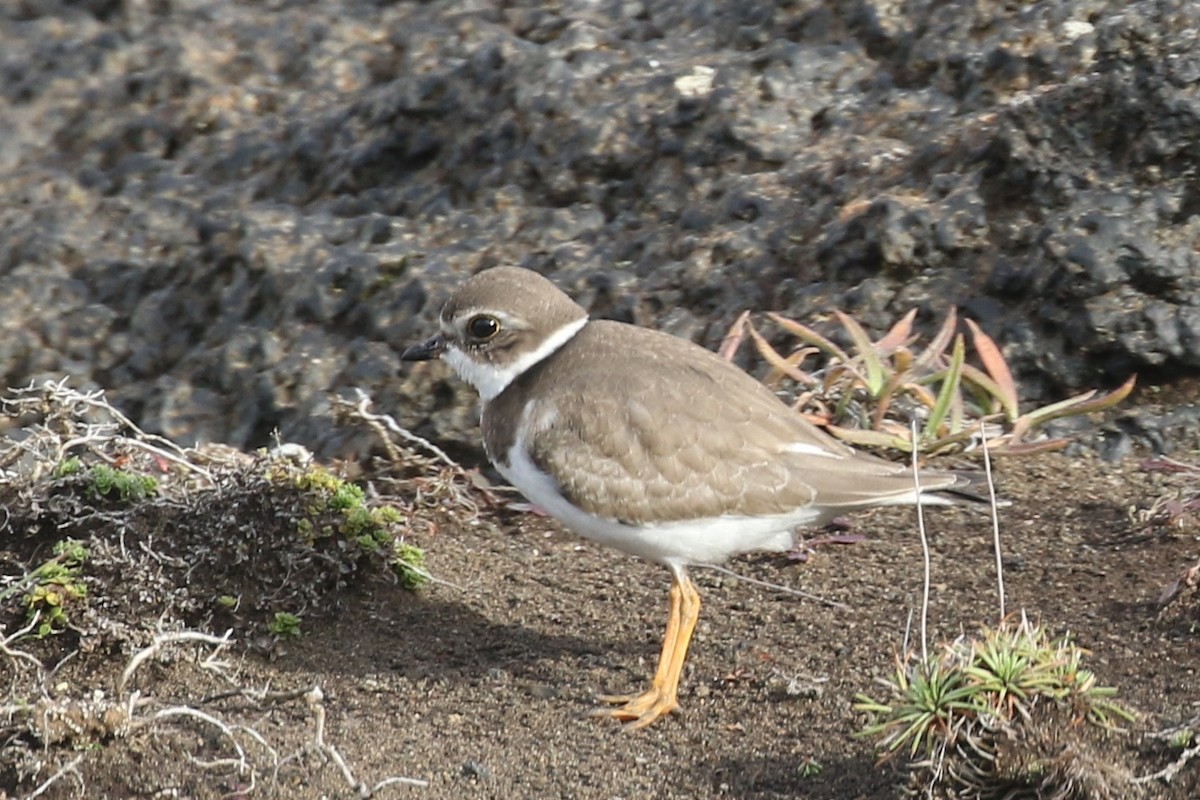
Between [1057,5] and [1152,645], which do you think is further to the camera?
[1057,5]

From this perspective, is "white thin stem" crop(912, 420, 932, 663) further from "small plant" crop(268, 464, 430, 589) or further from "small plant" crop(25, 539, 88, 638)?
"small plant" crop(25, 539, 88, 638)

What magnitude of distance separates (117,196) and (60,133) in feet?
2.53

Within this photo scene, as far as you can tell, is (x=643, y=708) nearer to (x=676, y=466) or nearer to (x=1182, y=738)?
(x=676, y=466)

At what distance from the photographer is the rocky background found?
6.59 meters

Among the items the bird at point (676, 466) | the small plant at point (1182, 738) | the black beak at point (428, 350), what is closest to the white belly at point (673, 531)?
the bird at point (676, 466)

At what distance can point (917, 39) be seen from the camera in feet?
25.0

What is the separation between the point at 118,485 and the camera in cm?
564

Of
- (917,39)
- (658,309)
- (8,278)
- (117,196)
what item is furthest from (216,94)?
(917,39)

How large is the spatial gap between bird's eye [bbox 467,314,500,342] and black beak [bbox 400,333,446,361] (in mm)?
166

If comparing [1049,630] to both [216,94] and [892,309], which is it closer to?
[892,309]

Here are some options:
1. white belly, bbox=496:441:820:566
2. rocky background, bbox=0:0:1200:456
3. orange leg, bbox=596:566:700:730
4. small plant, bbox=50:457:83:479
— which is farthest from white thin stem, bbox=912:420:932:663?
small plant, bbox=50:457:83:479

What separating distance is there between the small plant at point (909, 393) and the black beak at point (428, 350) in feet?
4.10

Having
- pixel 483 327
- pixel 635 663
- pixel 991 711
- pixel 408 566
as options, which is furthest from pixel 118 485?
pixel 991 711

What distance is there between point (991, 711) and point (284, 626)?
8.40 ft
